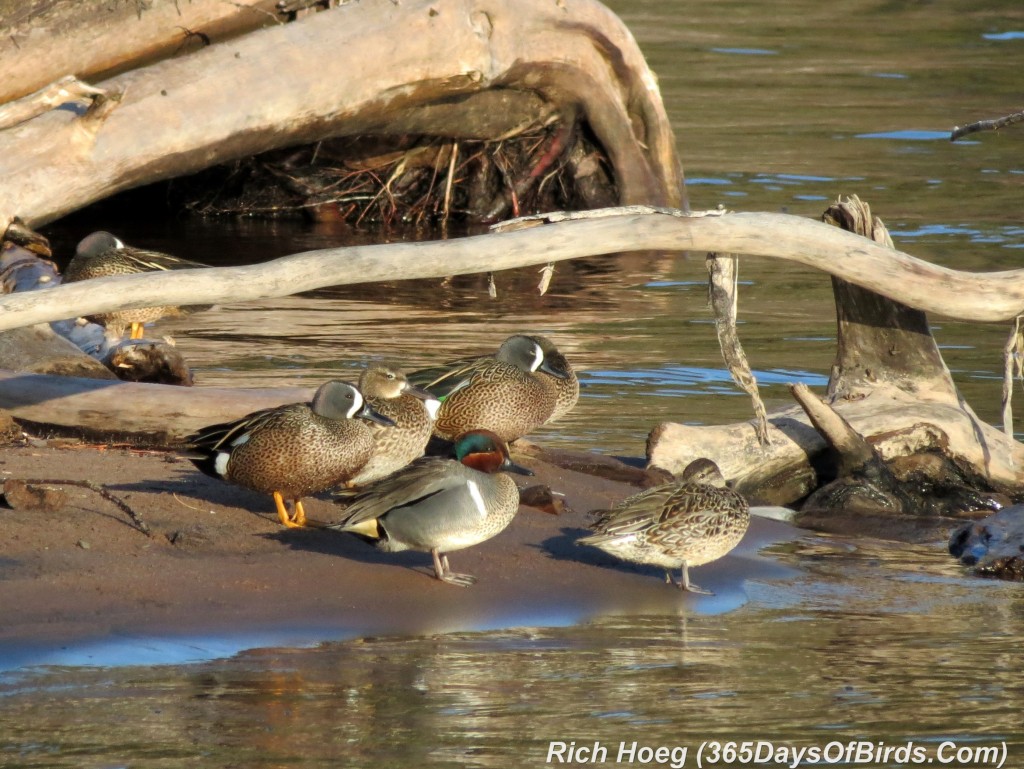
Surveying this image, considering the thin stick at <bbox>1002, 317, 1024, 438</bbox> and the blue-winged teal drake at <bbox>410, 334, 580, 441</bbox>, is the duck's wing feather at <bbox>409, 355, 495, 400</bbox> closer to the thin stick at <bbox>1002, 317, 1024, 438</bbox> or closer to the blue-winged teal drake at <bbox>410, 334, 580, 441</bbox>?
the blue-winged teal drake at <bbox>410, 334, 580, 441</bbox>

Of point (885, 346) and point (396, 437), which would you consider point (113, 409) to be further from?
point (885, 346)

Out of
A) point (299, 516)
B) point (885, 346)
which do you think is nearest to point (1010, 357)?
point (885, 346)

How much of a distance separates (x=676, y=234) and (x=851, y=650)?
2.20m

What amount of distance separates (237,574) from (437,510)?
2.79ft

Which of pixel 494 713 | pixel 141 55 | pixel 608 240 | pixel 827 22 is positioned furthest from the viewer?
pixel 827 22

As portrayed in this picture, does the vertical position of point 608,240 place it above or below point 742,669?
above

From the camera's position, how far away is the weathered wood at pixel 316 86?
12.9 meters

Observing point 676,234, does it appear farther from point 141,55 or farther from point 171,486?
point 141,55

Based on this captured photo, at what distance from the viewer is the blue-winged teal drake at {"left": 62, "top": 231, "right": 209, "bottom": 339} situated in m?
10.9

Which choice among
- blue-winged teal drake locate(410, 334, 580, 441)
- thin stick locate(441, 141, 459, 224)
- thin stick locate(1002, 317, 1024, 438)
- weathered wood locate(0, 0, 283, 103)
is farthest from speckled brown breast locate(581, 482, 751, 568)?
thin stick locate(441, 141, 459, 224)

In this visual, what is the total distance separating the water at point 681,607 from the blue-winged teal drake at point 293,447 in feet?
3.89

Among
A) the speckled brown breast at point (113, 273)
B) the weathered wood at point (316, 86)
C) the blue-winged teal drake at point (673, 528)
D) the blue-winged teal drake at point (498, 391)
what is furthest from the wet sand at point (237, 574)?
the weathered wood at point (316, 86)

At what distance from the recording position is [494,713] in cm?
575

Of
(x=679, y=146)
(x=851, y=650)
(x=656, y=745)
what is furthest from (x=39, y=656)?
(x=679, y=146)
